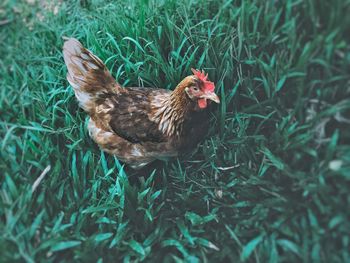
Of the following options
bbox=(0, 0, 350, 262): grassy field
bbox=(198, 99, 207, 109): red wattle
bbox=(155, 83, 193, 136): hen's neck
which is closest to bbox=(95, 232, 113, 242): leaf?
bbox=(0, 0, 350, 262): grassy field

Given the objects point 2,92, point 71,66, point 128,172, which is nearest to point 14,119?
point 2,92

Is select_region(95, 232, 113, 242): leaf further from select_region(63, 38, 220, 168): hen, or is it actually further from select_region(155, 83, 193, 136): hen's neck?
select_region(155, 83, 193, 136): hen's neck

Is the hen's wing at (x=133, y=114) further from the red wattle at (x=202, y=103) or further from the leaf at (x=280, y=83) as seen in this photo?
the leaf at (x=280, y=83)

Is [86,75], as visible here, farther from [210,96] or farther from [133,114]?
[210,96]

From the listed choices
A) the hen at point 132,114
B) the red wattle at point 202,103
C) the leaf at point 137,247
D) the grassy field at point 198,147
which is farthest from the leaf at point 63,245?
the red wattle at point 202,103

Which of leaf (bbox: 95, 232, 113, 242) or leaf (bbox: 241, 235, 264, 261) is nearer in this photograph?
leaf (bbox: 241, 235, 264, 261)

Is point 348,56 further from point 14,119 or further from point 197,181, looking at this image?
point 14,119

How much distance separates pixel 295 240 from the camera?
0.96 metres

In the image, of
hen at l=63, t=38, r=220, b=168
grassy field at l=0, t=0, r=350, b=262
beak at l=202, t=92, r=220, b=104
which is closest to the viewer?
grassy field at l=0, t=0, r=350, b=262

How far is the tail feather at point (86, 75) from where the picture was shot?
1.19 metres

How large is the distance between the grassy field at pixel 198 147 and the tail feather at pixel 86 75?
73mm

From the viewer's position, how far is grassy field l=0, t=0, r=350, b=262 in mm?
931

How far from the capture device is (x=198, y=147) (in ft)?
3.94

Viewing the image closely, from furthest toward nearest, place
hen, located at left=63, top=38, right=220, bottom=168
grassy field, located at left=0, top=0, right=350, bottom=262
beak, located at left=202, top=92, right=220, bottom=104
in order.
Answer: hen, located at left=63, top=38, right=220, bottom=168
beak, located at left=202, top=92, right=220, bottom=104
grassy field, located at left=0, top=0, right=350, bottom=262
